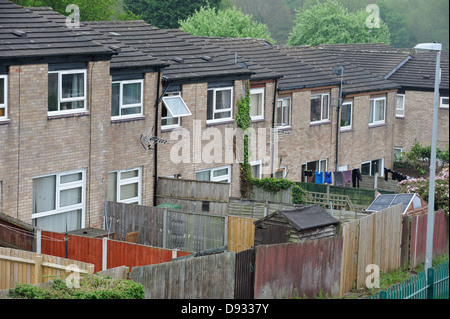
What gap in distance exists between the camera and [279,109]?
1225 inches

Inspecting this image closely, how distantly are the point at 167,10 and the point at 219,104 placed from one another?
42852 mm

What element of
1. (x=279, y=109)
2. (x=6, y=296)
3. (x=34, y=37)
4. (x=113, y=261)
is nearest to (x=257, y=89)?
(x=279, y=109)

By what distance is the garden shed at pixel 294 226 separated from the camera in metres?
18.6

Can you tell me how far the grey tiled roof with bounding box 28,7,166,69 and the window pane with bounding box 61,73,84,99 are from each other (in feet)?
4.46

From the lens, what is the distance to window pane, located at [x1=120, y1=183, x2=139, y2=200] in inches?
930

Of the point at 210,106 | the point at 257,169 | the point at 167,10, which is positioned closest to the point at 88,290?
the point at 210,106

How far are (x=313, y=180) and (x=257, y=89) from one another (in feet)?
17.9

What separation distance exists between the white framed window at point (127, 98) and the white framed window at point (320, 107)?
10.8m

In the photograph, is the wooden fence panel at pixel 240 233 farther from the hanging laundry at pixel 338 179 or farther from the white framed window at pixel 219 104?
the hanging laundry at pixel 338 179

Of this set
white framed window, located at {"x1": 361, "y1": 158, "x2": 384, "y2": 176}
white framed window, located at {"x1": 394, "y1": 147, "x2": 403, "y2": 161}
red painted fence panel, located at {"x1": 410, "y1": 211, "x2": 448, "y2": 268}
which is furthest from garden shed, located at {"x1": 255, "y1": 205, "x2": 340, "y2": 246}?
white framed window, located at {"x1": 394, "y1": 147, "x2": 403, "y2": 161}

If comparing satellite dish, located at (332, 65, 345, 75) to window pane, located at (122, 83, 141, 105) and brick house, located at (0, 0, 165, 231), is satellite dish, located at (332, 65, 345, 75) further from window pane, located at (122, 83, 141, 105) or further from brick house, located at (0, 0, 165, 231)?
window pane, located at (122, 83, 141, 105)

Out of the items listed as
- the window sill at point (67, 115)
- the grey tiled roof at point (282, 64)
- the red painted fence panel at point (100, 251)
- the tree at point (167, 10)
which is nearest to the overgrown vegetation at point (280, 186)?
the grey tiled roof at point (282, 64)

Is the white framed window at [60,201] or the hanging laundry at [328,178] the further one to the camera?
the hanging laundry at [328,178]

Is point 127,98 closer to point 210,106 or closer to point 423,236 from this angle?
point 210,106
